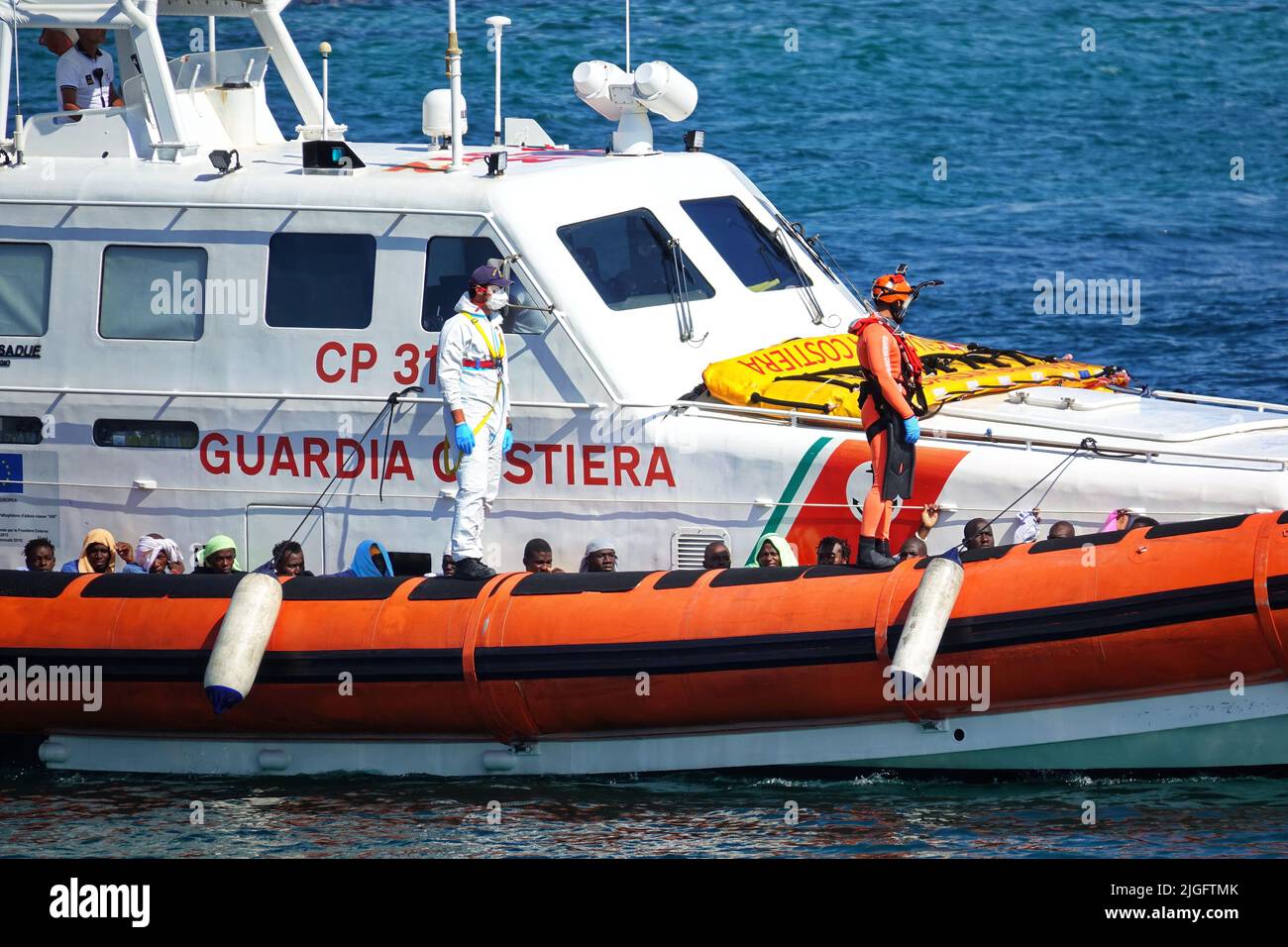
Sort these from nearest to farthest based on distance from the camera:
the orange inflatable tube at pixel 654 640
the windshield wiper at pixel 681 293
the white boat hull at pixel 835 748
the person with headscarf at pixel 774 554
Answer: the orange inflatable tube at pixel 654 640
the white boat hull at pixel 835 748
the person with headscarf at pixel 774 554
the windshield wiper at pixel 681 293

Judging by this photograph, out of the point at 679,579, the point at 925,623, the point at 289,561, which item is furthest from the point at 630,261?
the point at 925,623

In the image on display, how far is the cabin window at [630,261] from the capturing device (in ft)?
30.8

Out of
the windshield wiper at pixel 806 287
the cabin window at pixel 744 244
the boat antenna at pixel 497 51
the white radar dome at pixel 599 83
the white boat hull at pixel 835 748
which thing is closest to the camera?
the white boat hull at pixel 835 748

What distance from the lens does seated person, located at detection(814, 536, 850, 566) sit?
8.82 metres

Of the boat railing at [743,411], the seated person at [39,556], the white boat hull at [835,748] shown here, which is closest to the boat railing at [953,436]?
the boat railing at [743,411]

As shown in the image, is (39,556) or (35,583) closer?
(35,583)

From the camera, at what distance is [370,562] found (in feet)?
30.8

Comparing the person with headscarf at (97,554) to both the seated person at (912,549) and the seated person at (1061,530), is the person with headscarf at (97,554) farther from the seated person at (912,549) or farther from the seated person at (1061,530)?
the seated person at (1061,530)

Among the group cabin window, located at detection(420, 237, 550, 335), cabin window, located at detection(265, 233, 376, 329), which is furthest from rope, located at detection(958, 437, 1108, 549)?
cabin window, located at detection(265, 233, 376, 329)

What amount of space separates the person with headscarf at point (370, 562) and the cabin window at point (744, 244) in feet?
7.36

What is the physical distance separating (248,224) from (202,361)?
689mm

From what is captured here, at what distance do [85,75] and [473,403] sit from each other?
3273mm

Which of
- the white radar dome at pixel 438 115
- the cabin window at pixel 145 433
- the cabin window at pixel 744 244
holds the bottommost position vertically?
the cabin window at pixel 145 433

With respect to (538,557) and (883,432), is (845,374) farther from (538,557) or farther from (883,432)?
(538,557)
